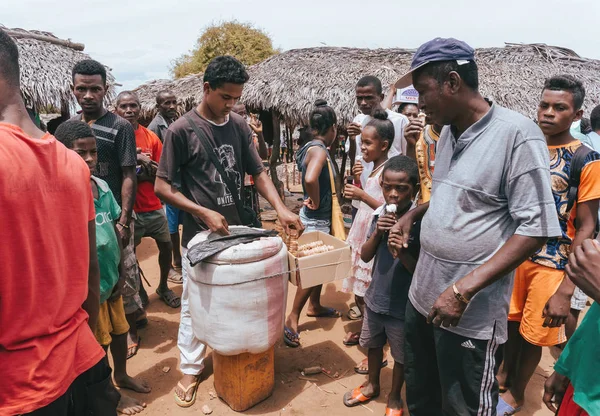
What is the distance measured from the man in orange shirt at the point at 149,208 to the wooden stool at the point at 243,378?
1.75 meters

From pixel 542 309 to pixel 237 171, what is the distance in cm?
233

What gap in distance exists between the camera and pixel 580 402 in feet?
4.61

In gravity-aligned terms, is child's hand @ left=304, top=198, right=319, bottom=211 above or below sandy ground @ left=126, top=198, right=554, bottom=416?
above

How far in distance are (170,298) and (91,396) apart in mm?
2797

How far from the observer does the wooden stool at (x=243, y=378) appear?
108 inches

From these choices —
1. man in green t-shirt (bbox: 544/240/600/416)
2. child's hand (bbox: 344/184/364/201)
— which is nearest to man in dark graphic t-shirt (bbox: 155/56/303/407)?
child's hand (bbox: 344/184/364/201)

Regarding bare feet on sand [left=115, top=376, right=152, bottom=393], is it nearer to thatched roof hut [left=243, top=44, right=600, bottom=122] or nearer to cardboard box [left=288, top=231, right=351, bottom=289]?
cardboard box [left=288, top=231, right=351, bottom=289]

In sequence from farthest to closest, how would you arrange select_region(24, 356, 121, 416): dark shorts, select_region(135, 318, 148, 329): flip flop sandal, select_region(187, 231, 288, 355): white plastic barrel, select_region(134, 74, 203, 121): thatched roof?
1. select_region(134, 74, 203, 121): thatched roof
2. select_region(135, 318, 148, 329): flip flop sandal
3. select_region(187, 231, 288, 355): white plastic barrel
4. select_region(24, 356, 121, 416): dark shorts

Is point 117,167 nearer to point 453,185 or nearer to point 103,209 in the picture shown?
point 103,209

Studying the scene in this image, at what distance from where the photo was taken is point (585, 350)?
1453 millimetres

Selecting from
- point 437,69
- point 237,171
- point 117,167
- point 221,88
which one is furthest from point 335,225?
point 437,69

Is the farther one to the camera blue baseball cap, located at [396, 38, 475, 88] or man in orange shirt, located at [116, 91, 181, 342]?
man in orange shirt, located at [116, 91, 181, 342]

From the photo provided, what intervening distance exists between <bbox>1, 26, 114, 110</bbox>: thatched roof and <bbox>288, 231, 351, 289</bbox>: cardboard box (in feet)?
20.2

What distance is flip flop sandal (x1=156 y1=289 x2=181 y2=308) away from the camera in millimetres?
4387
